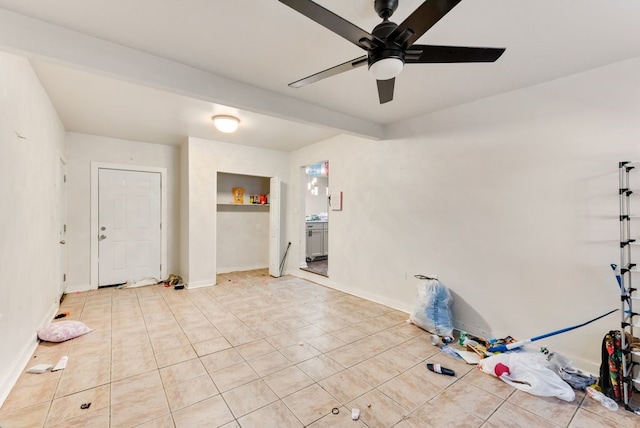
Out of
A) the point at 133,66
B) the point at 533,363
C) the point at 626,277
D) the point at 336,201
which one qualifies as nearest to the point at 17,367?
the point at 133,66

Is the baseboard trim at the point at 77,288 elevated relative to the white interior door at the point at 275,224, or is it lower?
lower

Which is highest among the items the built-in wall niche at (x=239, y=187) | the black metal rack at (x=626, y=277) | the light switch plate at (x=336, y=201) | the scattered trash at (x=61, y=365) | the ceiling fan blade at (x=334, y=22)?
the ceiling fan blade at (x=334, y=22)

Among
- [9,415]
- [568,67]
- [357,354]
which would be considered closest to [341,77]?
[568,67]

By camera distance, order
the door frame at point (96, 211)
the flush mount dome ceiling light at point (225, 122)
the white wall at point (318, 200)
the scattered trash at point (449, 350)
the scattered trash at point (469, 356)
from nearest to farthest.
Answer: the scattered trash at point (469, 356)
the scattered trash at point (449, 350)
the flush mount dome ceiling light at point (225, 122)
the door frame at point (96, 211)
the white wall at point (318, 200)

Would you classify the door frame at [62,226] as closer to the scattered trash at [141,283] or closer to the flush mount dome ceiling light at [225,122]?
the scattered trash at [141,283]

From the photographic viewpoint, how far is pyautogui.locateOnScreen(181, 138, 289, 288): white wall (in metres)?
4.80

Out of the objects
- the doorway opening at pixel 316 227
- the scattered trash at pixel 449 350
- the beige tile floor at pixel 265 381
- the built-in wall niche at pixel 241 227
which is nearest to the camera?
the beige tile floor at pixel 265 381

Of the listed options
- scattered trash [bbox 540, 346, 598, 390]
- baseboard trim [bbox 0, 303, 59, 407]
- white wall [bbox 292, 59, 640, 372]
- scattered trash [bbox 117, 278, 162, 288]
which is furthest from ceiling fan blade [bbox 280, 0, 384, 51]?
scattered trash [bbox 117, 278, 162, 288]

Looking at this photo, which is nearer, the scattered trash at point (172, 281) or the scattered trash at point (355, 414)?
Result: the scattered trash at point (355, 414)

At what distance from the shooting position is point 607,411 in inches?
74.9

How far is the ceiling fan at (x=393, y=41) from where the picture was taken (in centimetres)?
131

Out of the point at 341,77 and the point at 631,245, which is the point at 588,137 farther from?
the point at 341,77

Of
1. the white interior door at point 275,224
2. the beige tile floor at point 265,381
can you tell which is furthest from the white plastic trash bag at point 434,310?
the white interior door at point 275,224

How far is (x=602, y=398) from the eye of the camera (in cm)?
199
